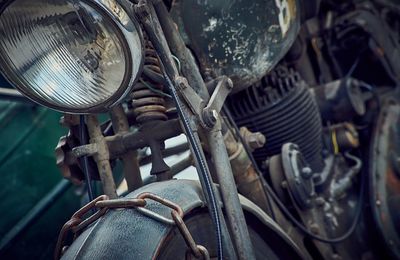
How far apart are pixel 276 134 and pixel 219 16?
1.43 ft

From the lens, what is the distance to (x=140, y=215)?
76 centimetres

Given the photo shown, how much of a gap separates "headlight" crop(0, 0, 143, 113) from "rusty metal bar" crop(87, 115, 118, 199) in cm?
15

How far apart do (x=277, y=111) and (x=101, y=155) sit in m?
0.59

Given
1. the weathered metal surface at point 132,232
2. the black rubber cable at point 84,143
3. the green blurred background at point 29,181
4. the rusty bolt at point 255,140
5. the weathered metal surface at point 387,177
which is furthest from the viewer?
the green blurred background at point 29,181

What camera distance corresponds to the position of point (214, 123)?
2.92 feet

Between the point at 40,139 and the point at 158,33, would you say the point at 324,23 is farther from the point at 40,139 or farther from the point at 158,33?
the point at 40,139

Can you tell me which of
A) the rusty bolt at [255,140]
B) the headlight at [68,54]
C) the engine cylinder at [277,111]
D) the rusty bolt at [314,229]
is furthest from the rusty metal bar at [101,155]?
the rusty bolt at [314,229]

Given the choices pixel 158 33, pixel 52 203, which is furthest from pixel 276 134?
pixel 52 203

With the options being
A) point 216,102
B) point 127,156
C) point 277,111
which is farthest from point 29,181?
point 216,102

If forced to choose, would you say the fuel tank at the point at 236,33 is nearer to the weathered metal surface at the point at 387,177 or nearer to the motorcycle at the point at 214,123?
the motorcycle at the point at 214,123

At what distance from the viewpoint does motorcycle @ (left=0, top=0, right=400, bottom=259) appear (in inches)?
30.1

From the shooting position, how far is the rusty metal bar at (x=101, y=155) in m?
0.98

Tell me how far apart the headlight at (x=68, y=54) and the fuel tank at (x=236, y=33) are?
307 millimetres

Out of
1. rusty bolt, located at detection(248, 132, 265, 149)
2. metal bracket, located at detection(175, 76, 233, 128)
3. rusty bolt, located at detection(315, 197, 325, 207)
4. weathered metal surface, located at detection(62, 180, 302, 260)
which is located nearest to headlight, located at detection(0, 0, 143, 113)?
metal bracket, located at detection(175, 76, 233, 128)
